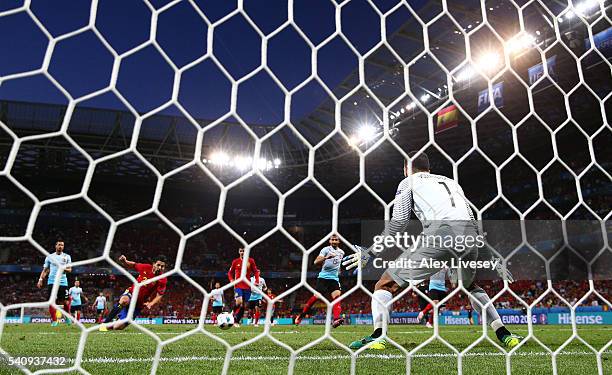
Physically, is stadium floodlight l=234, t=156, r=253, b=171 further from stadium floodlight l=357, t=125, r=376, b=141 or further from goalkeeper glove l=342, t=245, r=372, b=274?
goalkeeper glove l=342, t=245, r=372, b=274

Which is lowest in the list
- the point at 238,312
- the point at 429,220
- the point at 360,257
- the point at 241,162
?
the point at 238,312

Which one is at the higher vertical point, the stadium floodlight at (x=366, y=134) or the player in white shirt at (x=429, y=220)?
the stadium floodlight at (x=366, y=134)

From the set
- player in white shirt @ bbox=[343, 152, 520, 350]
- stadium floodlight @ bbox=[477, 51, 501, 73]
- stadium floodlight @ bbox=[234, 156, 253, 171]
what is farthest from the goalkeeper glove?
stadium floodlight @ bbox=[234, 156, 253, 171]

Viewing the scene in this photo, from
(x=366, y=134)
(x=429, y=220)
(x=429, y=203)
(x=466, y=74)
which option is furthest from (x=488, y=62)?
(x=466, y=74)

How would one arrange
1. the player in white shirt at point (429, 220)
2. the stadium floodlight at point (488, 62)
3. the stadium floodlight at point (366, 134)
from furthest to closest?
the stadium floodlight at point (366, 134) < the stadium floodlight at point (488, 62) < the player in white shirt at point (429, 220)

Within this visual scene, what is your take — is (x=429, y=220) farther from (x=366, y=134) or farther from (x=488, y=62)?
(x=366, y=134)

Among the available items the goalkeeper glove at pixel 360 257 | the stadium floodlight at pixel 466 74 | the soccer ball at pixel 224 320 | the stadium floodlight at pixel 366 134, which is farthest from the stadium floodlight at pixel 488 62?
the stadium floodlight at pixel 466 74

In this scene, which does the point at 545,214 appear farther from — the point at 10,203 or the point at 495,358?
the point at 10,203

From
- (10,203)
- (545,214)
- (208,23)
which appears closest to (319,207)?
(545,214)

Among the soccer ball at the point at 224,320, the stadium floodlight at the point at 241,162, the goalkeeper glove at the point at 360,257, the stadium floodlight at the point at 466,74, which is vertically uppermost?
the stadium floodlight at the point at 466,74

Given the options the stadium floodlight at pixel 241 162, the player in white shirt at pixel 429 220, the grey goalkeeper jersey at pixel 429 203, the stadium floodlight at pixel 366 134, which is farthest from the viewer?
the stadium floodlight at pixel 241 162

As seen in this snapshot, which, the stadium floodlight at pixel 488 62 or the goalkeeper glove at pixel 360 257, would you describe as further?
the stadium floodlight at pixel 488 62

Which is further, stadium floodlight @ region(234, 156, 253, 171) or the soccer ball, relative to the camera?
stadium floodlight @ region(234, 156, 253, 171)

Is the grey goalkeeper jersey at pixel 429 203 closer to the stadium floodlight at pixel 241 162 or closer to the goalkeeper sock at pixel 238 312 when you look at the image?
the goalkeeper sock at pixel 238 312
